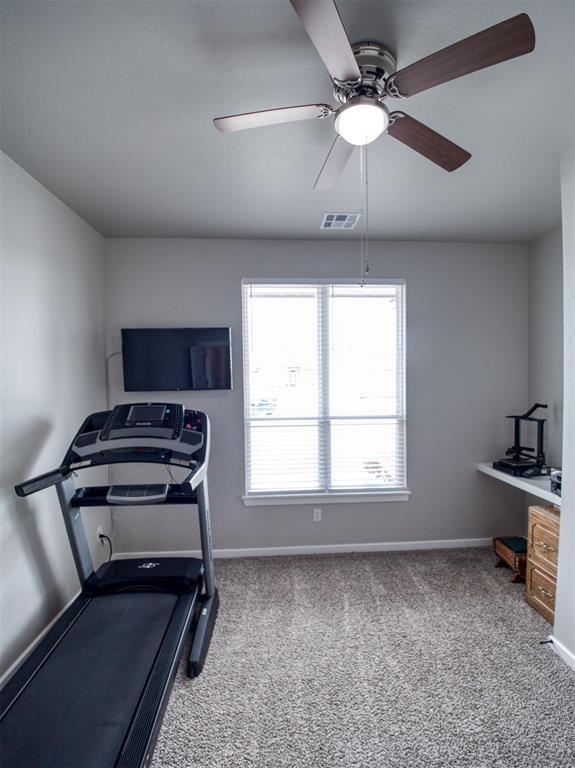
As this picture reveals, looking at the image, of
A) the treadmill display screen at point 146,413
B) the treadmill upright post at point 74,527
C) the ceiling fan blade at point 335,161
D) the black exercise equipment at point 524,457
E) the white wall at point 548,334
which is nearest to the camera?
the ceiling fan blade at point 335,161

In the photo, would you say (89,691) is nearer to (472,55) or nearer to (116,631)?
(116,631)

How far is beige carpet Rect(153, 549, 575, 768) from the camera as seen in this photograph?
158 centimetres

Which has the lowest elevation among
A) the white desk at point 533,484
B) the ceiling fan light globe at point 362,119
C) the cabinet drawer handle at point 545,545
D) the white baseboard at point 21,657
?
the white baseboard at point 21,657

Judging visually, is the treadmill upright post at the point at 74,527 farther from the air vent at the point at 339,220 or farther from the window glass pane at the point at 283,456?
the air vent at the point at 339,220

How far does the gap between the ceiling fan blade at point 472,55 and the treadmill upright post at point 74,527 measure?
2529mm

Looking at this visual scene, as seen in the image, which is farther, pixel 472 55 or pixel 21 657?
pixel 21 657

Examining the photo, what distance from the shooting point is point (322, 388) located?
3.26 meters

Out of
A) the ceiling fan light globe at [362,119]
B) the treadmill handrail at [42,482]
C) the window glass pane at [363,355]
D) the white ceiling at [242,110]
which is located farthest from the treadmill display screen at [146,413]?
the ceiling fan light globe at [362,119]

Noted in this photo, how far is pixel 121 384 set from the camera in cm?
315

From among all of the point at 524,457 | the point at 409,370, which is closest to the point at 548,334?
the point at 524,457

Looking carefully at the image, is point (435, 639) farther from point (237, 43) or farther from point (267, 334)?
point (237, 43)

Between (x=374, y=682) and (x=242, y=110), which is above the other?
(x=242, y=110)

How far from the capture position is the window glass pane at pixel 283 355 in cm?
322

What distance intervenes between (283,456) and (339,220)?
6.71 feet
